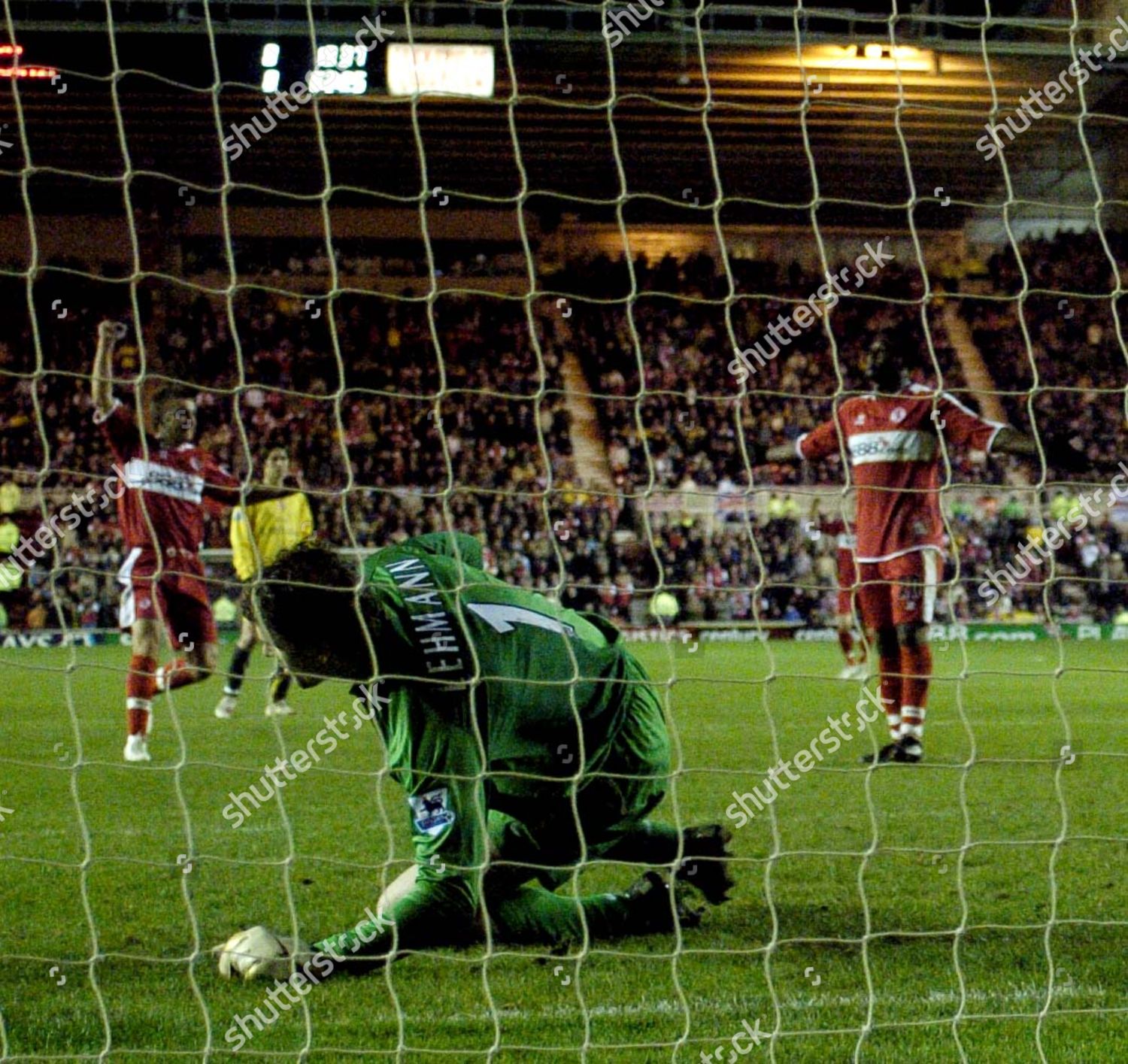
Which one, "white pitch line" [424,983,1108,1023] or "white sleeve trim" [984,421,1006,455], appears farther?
"white sleeve trim" [984,421,1006,455]

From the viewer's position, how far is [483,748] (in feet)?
11.2

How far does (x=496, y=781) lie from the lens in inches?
147

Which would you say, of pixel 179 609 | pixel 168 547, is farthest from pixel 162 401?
pixel 179 609

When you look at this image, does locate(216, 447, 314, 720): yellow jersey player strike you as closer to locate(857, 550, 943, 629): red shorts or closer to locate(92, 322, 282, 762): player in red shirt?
locate(92, 322, 282, 762): player in red shirt

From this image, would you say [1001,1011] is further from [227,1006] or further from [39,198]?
[39,198]

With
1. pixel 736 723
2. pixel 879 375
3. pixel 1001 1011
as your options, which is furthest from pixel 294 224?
pixel 1001 1011

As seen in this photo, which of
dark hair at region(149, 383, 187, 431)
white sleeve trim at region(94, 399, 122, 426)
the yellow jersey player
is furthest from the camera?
the yellow jersey player

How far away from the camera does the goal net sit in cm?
357

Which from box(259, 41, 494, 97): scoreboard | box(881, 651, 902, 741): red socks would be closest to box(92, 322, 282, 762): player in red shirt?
box(881, 651, 902, 741): red socks

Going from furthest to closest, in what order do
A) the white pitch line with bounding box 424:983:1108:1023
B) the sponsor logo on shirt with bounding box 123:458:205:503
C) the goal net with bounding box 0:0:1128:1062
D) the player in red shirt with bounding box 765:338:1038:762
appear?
the sponsor logo on shirt with bounding box 123:458:205:503, the player in red shirt with bounding box 765:338:1038:762, the goal net with bounding box 0:0:1128:1062, the white pitch line with bounding box 424:983:1108:1023

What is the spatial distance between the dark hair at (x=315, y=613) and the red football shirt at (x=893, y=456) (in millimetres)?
3877

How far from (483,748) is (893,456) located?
411 centimetres

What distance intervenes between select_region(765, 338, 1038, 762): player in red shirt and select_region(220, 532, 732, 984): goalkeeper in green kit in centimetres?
283

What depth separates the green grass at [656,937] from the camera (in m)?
3.25
